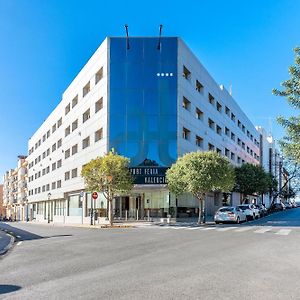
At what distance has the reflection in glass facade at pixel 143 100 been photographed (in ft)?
128

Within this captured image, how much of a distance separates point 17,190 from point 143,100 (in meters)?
82.3

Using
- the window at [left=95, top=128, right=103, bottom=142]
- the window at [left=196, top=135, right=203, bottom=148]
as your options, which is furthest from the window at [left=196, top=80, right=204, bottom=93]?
the window at [left=95, top=128, right=103, bottom=142]

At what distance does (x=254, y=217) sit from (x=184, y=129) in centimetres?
1134

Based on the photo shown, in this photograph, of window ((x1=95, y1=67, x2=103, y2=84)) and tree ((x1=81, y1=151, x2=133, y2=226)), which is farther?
window ((x1=95, y1=67, x2=103, y2=84))

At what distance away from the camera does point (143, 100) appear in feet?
130

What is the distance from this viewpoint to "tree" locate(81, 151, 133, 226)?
3281cm

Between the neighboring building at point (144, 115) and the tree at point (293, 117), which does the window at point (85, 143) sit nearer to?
the neighboring building at point (144, 115)

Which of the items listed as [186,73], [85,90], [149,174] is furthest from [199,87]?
[149,174]

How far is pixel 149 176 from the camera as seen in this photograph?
38.8 m

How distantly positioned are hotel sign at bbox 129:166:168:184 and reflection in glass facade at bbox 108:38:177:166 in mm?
566

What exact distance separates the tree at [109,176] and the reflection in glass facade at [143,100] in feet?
18.1

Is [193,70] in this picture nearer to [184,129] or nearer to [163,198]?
[184,129]

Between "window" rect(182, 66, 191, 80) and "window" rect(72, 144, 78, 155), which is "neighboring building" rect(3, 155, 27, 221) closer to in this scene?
"window" rect(72, 144, 78, 155)

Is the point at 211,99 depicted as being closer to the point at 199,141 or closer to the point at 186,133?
the point at 199,141
